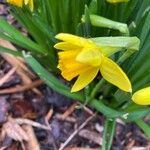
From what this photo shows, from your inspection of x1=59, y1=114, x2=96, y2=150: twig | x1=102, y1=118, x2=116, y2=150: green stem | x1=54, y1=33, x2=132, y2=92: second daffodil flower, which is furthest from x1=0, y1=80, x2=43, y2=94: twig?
x1=54, y1=33, x2=132, y2=92: second daffodil flower

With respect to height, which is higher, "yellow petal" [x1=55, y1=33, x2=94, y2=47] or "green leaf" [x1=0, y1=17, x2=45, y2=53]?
"yellow petal" [x1=55, y1=33, x2=94, y2=47]

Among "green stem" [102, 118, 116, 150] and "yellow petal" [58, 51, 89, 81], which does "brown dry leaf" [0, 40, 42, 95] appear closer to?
"green stem" [102, 118, 116, 150]

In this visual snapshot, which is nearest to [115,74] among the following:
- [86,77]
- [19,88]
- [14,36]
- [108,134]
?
[86,77]

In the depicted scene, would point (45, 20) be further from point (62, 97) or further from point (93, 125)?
point (93, 125)

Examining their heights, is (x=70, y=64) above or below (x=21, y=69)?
above

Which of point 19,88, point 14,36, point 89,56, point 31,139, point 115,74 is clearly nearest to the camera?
point 89,56

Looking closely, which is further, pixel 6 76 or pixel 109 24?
pixel 6 76

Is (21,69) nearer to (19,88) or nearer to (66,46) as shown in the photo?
(19,88)

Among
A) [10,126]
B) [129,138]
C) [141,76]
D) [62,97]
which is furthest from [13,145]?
[141,76]
